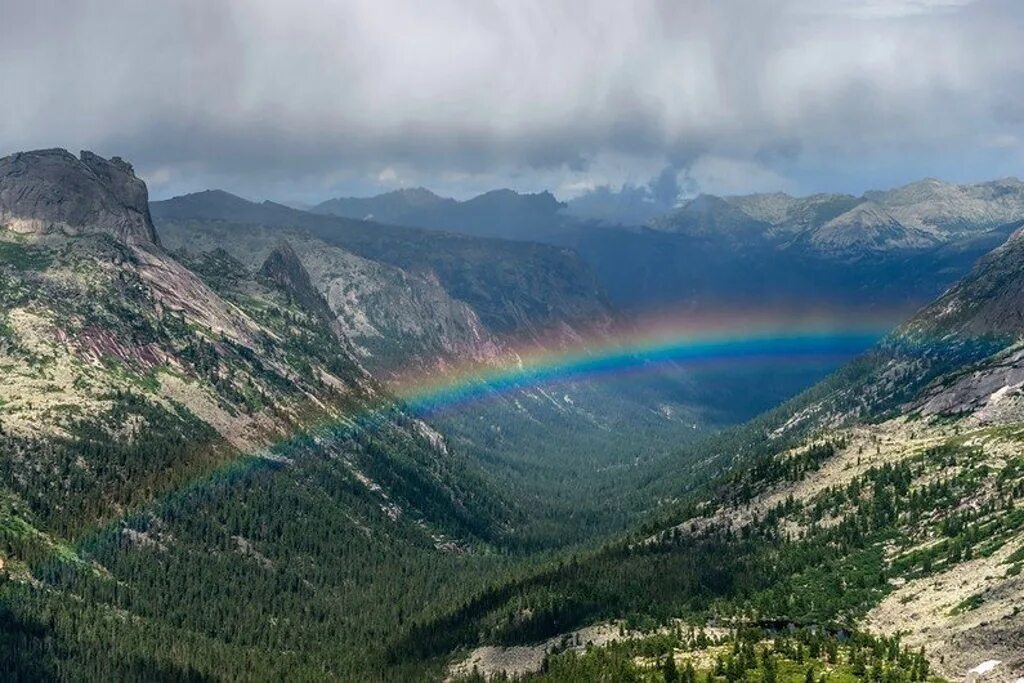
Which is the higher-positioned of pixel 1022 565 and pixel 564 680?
pixel 1022 565

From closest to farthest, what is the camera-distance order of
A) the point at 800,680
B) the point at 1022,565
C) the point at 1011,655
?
the point at 1011,655 < the point at 800,680 < the point at 1022,565

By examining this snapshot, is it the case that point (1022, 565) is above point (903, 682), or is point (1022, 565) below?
above

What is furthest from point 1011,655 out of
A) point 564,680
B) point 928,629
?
point 564,680

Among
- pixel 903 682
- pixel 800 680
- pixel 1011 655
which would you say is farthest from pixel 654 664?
pixel 1011 655

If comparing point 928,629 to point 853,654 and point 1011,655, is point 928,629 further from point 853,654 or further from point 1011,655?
point 1011,655

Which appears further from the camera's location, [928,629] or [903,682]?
[928,629]

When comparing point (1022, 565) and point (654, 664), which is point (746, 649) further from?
point (1022, 565)

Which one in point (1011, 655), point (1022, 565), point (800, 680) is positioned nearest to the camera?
point (1011, 655)

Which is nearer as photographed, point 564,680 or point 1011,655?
point 1011,655
